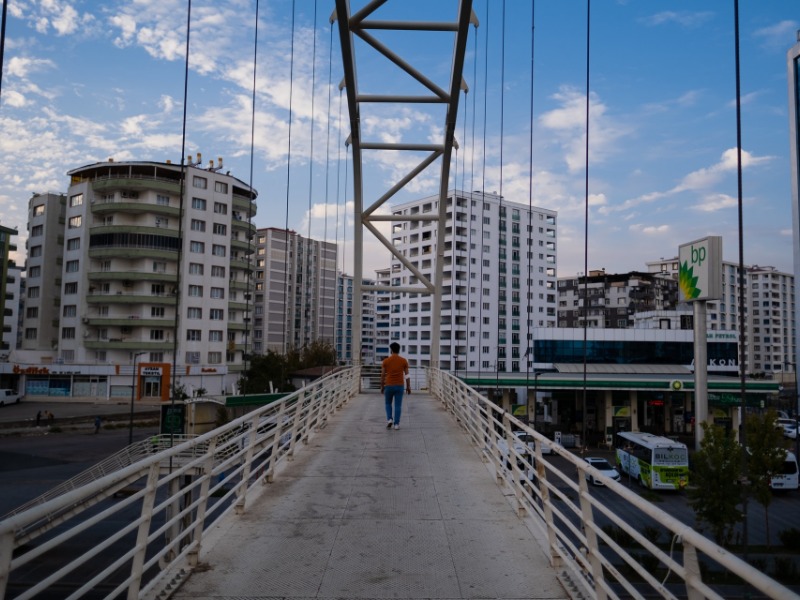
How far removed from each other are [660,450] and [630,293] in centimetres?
6074

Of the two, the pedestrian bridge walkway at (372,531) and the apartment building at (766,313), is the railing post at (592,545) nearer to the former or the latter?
the pedestrian bridge walkway at (372,531)

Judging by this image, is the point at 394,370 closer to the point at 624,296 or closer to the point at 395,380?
the point at 395,380

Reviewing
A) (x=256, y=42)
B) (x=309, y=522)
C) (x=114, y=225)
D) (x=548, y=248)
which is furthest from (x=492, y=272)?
(x=309, y=522)

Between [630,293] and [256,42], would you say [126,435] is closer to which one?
[256,42]

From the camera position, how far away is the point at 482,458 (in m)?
8.64

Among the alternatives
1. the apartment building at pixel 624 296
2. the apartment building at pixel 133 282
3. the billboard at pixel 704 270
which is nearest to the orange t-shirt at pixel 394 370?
the billboard at pixel 704 270

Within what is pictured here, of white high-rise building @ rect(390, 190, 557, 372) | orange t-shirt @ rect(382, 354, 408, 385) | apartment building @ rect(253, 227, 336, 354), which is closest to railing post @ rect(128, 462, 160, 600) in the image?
orange t-shirt @ rect(382, 354, 408, 385)

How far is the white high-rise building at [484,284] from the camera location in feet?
216

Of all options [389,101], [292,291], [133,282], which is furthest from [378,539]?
[292,291]

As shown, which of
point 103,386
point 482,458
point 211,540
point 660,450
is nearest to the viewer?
point 211,540

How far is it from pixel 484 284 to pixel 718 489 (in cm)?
5082

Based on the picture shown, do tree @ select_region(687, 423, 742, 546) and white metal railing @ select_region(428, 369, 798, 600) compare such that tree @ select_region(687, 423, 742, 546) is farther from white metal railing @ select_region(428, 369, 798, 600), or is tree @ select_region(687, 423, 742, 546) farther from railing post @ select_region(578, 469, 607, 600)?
railing post @ select_region(578, 469, 607, 600)

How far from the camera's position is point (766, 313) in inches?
4090

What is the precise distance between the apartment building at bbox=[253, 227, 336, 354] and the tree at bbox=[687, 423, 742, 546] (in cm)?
5860
